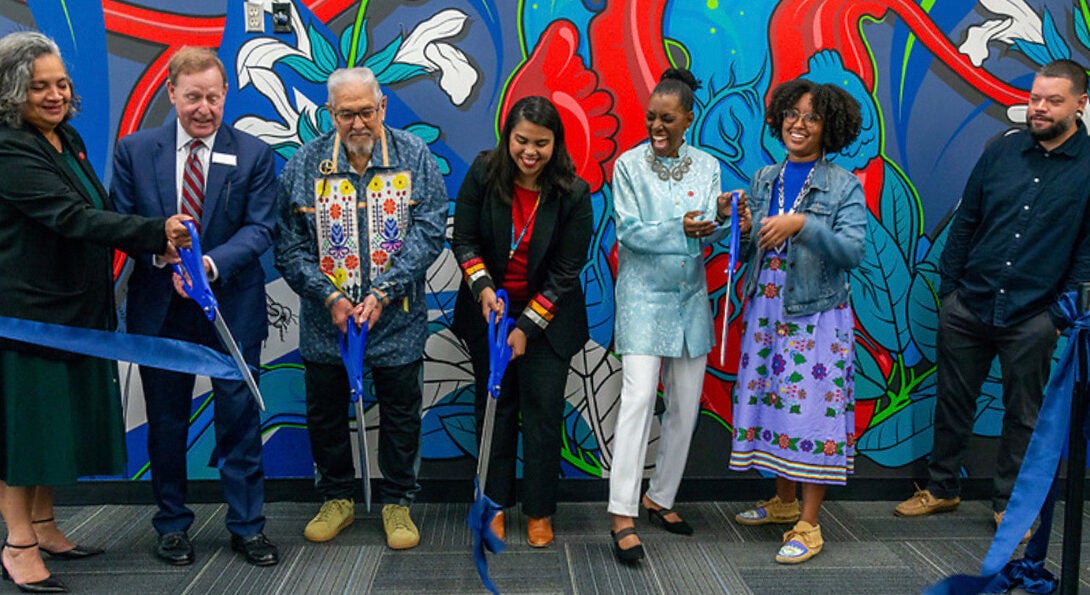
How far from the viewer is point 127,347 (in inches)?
107

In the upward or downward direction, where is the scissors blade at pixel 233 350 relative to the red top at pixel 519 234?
downward

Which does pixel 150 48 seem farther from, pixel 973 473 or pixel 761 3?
pixel 973 473

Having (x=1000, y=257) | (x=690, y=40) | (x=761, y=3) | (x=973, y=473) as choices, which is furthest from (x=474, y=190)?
(x=973, y=473)

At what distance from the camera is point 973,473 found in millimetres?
3738

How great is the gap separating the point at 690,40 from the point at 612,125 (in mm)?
451

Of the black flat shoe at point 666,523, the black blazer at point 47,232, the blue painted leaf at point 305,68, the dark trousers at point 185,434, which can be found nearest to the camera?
the black blazer at point 47,232

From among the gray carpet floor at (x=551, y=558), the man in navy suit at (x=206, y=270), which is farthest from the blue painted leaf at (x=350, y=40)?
the gray carpet floor at (x=551, y=558)

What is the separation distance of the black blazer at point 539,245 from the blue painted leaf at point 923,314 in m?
1.48

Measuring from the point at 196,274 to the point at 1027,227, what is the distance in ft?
9.41

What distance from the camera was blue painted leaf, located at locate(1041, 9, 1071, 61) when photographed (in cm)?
357

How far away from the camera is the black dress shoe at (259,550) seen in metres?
2.96

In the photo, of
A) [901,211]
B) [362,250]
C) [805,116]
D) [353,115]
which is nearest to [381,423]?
[362,250]

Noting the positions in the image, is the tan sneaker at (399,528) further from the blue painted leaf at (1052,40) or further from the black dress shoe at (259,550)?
the blue painted leaf at (1052,40)

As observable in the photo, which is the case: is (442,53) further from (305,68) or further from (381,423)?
(381,423)
